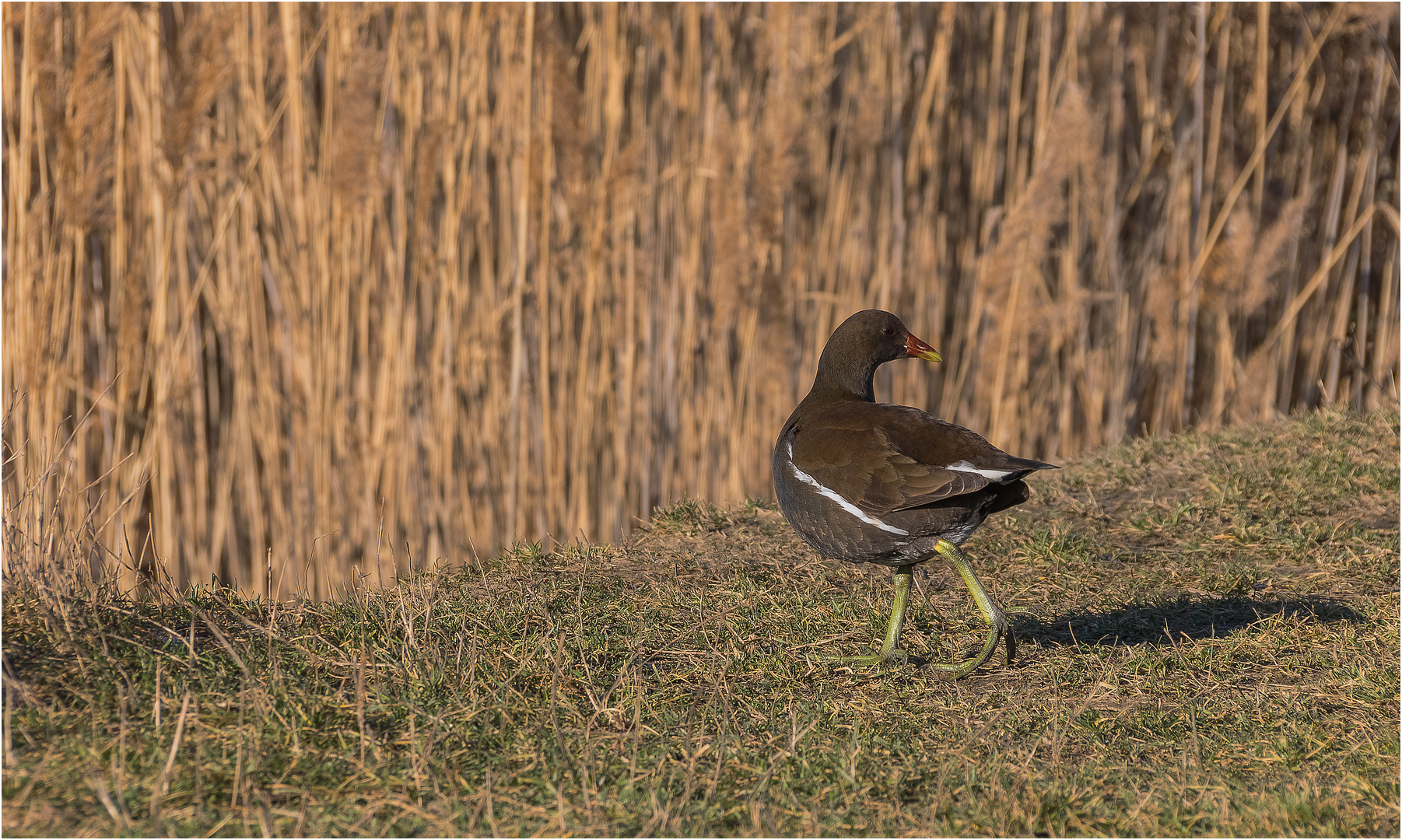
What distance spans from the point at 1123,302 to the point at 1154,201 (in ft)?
2.39

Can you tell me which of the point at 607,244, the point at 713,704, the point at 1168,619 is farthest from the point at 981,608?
the point at 607,244

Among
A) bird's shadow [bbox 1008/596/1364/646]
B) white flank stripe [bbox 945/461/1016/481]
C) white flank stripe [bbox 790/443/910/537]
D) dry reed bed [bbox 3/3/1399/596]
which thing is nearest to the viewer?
white flank stripe [bbox 945/461/1016/481]

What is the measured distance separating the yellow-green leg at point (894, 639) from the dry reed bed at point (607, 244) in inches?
85.8

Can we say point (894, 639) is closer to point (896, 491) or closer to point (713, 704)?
point (896, 491)

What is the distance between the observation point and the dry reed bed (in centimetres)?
500

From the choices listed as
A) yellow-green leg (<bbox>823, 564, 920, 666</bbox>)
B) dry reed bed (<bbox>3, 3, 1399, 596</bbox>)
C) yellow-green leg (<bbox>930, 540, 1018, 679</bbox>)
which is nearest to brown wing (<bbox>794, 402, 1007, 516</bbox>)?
yellow-green leg (<bbox>930, 540, 1018, 679</bbox>)

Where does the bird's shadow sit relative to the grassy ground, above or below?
below

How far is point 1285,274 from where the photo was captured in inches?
255

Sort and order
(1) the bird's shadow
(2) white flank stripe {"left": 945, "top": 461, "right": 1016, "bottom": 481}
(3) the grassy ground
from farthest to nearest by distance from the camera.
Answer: (1) the bird's shadow, (2) white flank stripe {"left": 945, "top": 461, "right": 1016, "bottom": 481}, (3) the grassy ground

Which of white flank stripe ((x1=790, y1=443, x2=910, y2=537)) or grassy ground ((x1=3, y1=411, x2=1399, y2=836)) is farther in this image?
white flank stripe ((x1=790, y1=443, x2=910, y2=537))

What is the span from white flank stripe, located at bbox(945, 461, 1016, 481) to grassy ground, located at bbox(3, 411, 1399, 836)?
55 cm

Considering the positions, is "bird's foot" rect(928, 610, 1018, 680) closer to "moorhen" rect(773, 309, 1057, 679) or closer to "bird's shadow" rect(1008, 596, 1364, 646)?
"moorhen" rect(773, 309, 1057, 679)

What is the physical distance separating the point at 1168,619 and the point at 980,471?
1.15 m

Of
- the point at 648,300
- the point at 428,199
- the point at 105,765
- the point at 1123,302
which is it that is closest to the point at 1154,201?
the point at 1123,302
